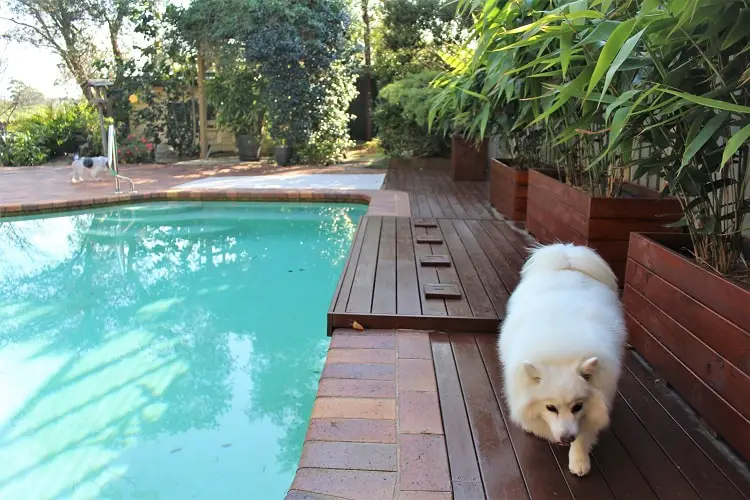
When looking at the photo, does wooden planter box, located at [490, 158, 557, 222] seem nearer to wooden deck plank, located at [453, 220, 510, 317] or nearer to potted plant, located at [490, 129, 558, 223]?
potted plant, located at [490, 129, 558, 223]

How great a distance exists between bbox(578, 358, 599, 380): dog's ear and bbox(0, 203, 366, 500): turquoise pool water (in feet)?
4.00

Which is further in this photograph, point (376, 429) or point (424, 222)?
point (424, 222)

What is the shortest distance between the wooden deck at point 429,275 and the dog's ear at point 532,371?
44.8 inches

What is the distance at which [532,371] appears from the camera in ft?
4.67

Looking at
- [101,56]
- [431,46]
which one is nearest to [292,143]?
[431,46]

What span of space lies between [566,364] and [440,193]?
17.9 feet

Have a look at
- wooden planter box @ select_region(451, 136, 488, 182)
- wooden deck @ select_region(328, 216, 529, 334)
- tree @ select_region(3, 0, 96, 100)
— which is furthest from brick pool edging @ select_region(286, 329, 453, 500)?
tree @ select_region(3, 0, 96, 100)

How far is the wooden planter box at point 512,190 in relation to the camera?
492 cm

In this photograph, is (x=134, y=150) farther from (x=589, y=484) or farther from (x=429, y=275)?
(x=589, y=484)

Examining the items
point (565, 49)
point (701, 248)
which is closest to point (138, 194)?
point (565, 49)

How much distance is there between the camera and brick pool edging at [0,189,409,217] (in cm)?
618

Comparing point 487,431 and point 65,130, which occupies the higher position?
point 65,130

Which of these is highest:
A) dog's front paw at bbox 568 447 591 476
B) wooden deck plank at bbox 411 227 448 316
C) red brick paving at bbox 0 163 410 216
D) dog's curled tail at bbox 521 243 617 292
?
dog's curled tail at bbox 521 243 617 292

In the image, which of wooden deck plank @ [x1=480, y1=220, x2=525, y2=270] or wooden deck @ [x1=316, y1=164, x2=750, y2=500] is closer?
wooden deck @ [x1=316, y1=164, x2=750, y2=500]
